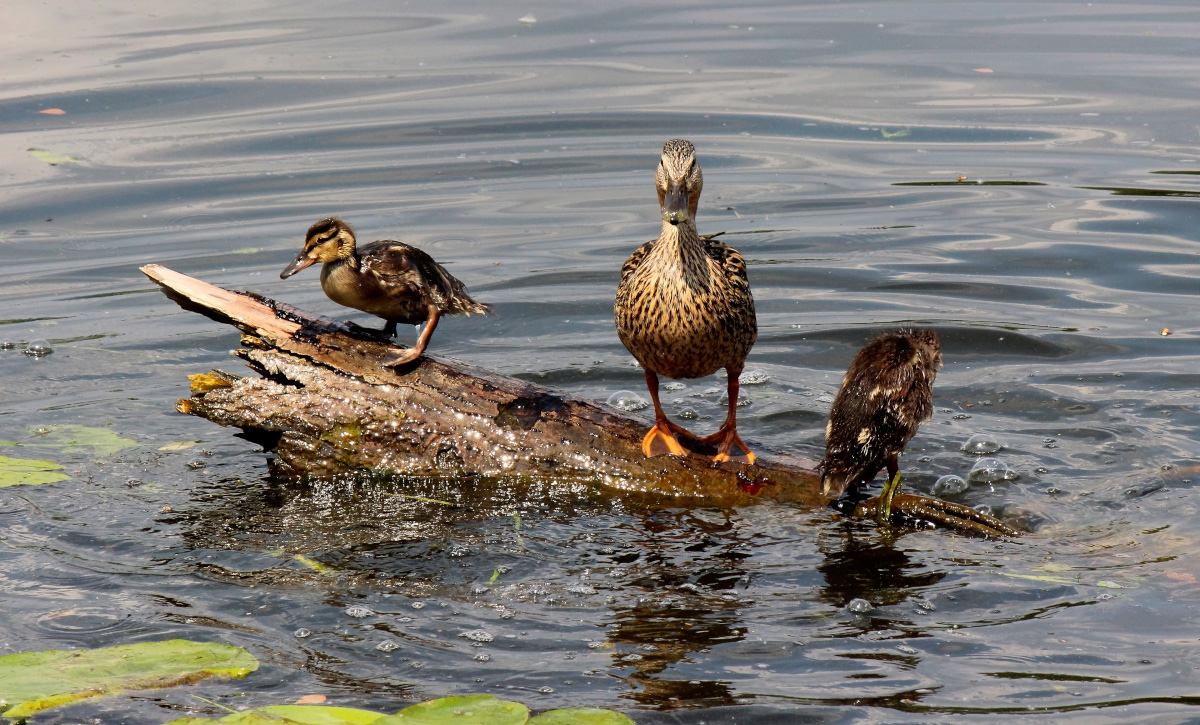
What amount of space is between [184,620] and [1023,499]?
12.0 ft

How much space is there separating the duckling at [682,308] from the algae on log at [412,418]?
156 millimetres

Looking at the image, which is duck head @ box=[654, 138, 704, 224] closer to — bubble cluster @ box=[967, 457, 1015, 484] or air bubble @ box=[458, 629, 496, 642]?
bubble cluster @ box=[967, 457, 1015, 484]

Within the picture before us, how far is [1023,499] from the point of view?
18.3 ft

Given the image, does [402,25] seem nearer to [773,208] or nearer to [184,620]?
[773,208]

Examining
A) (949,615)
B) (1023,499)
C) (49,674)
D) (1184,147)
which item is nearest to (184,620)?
(49,674)

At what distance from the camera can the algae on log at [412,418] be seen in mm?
5527

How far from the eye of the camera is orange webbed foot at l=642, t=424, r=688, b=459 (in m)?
5.54

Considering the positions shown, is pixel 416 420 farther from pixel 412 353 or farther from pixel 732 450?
pixel 732 450

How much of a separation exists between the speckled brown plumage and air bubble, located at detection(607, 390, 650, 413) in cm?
165

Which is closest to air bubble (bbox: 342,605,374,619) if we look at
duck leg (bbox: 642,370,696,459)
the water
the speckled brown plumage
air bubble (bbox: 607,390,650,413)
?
the water

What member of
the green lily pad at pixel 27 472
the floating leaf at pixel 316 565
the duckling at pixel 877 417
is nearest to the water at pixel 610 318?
the floating leaf at pixel 316 565

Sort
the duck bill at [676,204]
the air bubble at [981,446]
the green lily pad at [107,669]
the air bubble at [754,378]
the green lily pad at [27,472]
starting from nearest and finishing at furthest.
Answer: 1. the green lily pad at [107,669]
2. the duck bill at [676,204]
3. the green lily pad at [27,472]
4. the air bubble at [981,446]
5. the air bubble at [754,378]

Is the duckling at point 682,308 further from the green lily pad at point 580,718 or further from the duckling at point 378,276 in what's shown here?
the green lily pad at point 580,718

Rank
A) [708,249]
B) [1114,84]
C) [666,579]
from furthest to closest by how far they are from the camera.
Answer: [1114,84], [708,249], [666,579]
